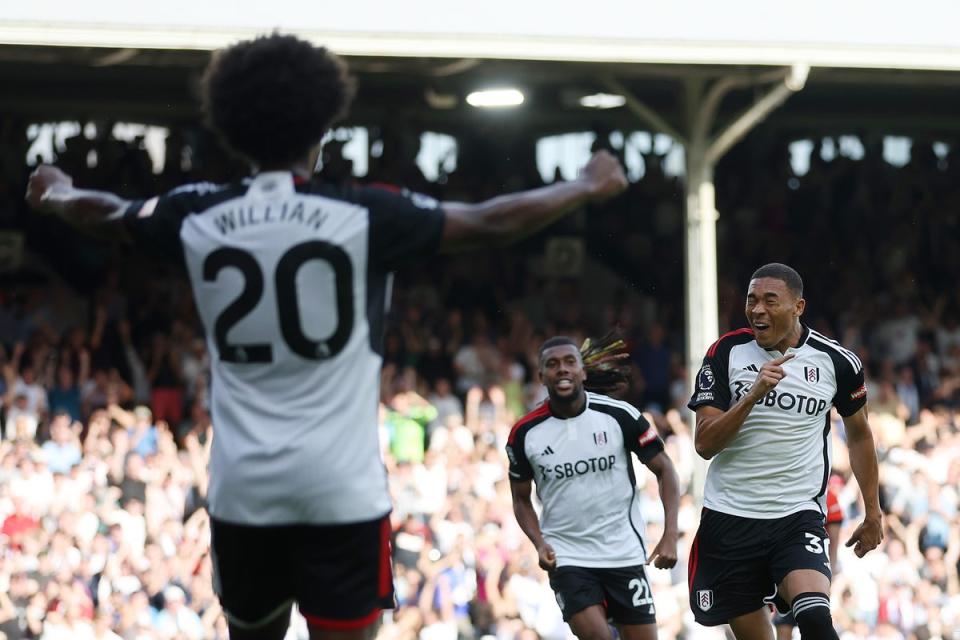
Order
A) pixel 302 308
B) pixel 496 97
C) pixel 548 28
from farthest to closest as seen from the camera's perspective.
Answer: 1. pixel 496 97
2. pixel 548 28
3. pixel 302 308

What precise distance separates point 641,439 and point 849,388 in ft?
4.54

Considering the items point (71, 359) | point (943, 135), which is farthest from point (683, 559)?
point (943, 135)

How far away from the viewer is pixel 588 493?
→ 28.4ft

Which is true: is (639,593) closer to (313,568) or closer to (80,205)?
Answer: (313,568)

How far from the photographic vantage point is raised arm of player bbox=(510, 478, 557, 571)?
8.28 metres

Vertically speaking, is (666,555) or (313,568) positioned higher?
(313,568)

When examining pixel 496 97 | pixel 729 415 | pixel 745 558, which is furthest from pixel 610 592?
pixel 496 97

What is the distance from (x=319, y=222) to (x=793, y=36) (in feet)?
43.6

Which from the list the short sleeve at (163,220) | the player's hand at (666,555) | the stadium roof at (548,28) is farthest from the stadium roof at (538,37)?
the short sleeve at (163,220)

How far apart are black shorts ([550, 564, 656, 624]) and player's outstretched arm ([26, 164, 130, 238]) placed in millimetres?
4688

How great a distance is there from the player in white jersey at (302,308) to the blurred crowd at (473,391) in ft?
32.9

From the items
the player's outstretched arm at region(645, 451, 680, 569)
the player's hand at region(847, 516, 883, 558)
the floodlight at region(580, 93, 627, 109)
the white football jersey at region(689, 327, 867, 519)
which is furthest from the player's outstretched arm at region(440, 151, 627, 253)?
the floodlight at region(580, 93, 627, 109)

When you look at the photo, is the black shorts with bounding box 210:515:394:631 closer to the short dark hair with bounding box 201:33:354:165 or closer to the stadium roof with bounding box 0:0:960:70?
the short dark hair with bounding box 201:33:354:165

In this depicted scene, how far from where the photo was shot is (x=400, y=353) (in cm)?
1766
